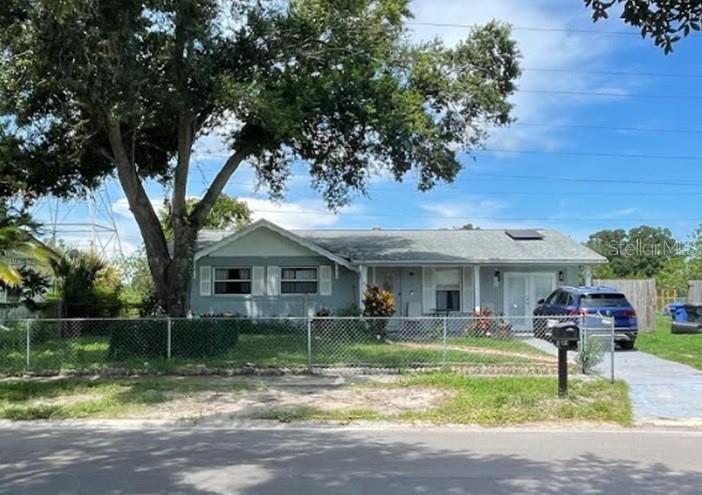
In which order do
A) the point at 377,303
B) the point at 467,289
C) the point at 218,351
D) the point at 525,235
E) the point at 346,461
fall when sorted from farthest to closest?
1. the point at 525,235
2. the point at 467,289
3. the point at 377,303
4. the point at 218,351
5. the point at 346,461

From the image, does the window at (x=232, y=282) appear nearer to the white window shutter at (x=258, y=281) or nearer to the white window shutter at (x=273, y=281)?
the white window shutter at (x=258, y=281)

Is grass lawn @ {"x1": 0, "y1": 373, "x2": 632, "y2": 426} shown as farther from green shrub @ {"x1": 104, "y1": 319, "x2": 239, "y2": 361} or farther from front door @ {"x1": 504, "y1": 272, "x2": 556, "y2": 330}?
front door @ {"x1": 504, "y1": 272, "x2": 556, "y2": 330}

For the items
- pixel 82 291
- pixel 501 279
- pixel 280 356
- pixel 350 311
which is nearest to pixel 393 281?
pixel 350 311

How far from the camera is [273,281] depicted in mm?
26031

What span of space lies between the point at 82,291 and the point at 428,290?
11.7 metres

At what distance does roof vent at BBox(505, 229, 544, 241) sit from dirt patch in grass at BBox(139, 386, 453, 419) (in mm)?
16657

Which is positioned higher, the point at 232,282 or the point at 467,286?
the point at 232,282

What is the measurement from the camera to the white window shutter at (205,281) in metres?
26.0

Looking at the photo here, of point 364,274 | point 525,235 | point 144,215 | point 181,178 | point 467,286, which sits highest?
point 181,178

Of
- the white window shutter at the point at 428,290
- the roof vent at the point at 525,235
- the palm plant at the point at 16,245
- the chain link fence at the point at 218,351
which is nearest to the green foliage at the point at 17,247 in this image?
the palm plant at the point at 16,245

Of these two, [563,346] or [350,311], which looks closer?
[563,346]

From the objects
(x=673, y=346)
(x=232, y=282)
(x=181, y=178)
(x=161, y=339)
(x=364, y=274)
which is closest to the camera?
(x=161, y=339)

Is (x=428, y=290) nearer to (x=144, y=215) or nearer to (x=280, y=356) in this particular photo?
(x=280, y=356)

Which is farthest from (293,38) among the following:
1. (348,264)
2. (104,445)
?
(104,445)
